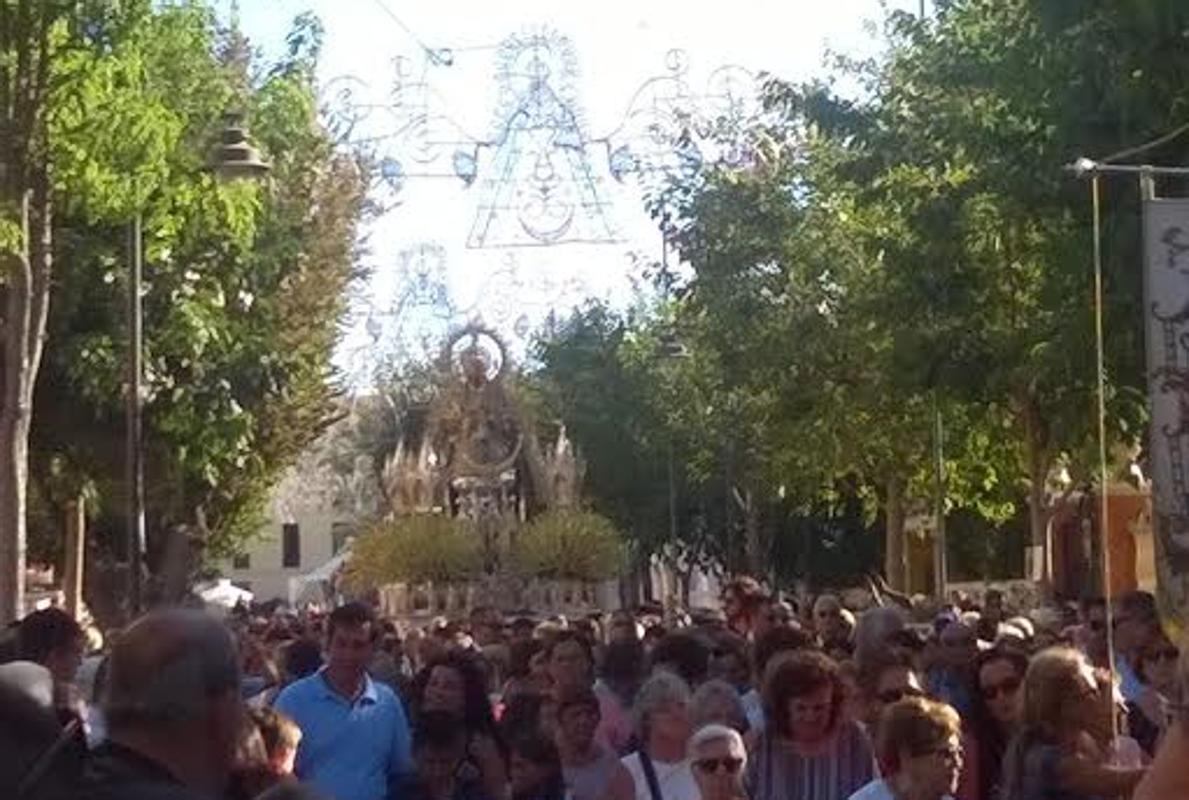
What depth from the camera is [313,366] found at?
45.7 meters

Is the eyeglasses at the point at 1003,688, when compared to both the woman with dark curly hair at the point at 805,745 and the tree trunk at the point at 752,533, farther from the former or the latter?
the tree trunk at the point at 752,533

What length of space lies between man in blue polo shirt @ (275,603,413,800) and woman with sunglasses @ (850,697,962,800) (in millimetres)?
2608

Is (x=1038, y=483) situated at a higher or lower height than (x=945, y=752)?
higher

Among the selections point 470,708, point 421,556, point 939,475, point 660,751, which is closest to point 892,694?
point 660,751

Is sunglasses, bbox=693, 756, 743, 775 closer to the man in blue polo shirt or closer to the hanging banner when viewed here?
the man in blue polo shirt

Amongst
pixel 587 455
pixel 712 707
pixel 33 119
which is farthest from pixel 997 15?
pixel 587 455

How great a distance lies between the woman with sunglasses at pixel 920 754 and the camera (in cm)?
879

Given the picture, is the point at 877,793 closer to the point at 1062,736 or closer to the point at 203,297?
the point at 1062,736

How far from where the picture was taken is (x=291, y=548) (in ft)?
450

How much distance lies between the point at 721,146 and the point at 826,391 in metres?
5.12

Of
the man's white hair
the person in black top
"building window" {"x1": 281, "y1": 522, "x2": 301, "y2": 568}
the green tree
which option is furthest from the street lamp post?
"building window" {"x1": 281, "y1": 522, "x2": 301, "y2": 568}

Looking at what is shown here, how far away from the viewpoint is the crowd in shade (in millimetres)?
4898

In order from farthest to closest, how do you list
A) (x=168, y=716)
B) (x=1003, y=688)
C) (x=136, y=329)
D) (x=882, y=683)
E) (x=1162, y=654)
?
(x=136, y=329) < (x=1162, y=654) < (x=882, y=683) < (x=1003, y=688) < (x=168, y=716)

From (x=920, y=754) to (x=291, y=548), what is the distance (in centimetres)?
12930
